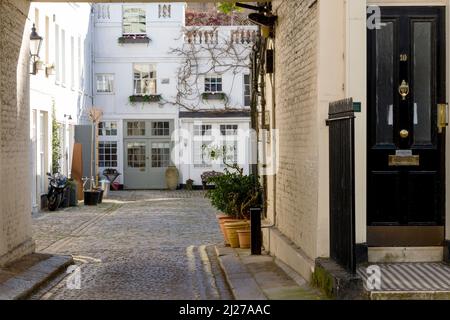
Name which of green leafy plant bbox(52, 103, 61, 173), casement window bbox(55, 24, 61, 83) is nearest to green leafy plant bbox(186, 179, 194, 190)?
casement window bbox(55, 24, 61, 83)

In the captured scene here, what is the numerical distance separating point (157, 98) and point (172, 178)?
3355 mm

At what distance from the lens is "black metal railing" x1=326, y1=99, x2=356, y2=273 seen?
7.36 m

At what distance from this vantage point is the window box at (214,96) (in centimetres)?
3592

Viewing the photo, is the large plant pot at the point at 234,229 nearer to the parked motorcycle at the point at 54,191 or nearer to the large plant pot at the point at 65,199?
the parked motorcycle at the point at 54,191

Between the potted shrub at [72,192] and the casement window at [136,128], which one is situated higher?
the casement window at [136,128]

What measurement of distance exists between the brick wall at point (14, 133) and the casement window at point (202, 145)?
78.4 feet

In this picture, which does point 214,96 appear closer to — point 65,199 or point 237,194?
point 65,199

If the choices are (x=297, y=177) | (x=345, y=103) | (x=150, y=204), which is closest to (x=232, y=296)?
(x=297, y=177)

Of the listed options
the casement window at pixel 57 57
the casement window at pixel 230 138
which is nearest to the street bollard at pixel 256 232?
the casement window at pixel 57 57

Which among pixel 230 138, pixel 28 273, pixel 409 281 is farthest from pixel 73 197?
pixel 409 281

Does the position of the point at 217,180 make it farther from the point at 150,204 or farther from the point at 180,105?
the point at 180,105

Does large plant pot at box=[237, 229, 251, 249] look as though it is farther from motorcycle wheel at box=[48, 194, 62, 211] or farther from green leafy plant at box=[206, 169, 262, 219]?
motorcycle wheel at box=[48, 194, 62, 211]

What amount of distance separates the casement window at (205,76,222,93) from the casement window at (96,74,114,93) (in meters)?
3.92

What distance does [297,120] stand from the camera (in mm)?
10266
